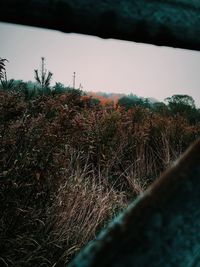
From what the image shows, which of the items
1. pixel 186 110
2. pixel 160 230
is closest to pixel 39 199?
pixel 160 230

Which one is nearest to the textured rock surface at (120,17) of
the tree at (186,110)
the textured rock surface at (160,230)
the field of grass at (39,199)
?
the textured rock surface at (160,230)

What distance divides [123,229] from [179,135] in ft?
33.9

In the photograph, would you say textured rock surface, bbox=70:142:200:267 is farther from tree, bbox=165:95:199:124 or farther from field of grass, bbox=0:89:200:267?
tree, bbox=165:95:199:124

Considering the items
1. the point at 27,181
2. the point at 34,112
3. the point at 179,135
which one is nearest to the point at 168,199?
the point at 27,181

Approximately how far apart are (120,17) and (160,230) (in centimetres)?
25

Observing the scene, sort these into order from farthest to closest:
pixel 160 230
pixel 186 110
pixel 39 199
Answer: pixel 186 110, pixel 39 199, pixel 160 230

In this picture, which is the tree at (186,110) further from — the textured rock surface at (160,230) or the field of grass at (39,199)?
the textured rock surface at (160,230)

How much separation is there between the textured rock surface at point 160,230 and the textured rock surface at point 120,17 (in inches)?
6.3

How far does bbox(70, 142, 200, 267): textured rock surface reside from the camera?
1.36ft

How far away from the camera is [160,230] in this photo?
17.5 inches

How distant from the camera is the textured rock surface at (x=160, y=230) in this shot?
0.42 meters

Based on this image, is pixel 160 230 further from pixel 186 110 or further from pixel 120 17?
pixel 186 110

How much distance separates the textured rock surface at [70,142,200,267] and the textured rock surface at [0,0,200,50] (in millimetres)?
161

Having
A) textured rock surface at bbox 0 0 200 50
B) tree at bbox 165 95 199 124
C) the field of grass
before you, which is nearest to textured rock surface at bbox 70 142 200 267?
textured rock surface at bbox 0 0 200 50
